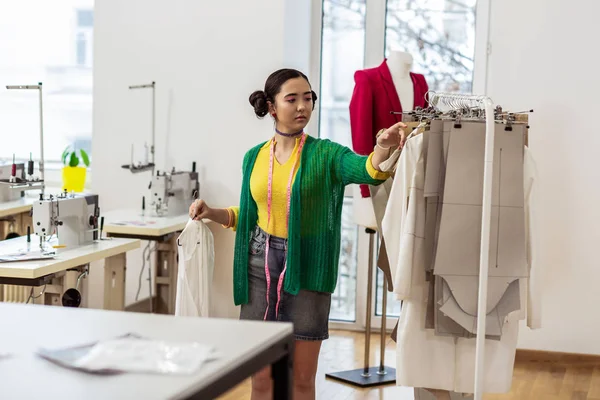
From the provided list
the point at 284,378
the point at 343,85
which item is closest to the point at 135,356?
the point at 284,378

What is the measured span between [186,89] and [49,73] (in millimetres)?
1630

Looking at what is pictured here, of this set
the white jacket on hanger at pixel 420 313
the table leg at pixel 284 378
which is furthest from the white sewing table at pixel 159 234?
the table leg at pixel 284 378

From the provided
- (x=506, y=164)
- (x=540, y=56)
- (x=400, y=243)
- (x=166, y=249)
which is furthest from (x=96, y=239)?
(x=540, y=56)

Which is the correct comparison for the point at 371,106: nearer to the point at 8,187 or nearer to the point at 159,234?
the point at 159,234

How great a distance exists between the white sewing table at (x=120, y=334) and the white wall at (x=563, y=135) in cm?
315

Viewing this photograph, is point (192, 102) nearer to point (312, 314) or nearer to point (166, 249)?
point (166, 249)

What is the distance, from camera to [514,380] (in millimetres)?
4672

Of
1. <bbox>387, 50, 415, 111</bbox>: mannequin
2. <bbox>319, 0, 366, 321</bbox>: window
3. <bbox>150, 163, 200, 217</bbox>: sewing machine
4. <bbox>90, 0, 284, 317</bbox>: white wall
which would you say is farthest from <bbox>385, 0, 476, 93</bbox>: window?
<bbox>150, 163, 200, 217</bbox>: sewing machine

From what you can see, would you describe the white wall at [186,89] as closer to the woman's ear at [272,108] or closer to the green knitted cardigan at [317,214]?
the woman's ear at [272,108]

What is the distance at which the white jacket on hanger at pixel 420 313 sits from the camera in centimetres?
309

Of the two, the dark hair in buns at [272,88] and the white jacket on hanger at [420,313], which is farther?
the dark hair in buns at [272,88]

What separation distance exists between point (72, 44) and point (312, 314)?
4.13m

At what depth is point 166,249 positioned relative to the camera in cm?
546

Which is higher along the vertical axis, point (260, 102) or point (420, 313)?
point (260, 102)
